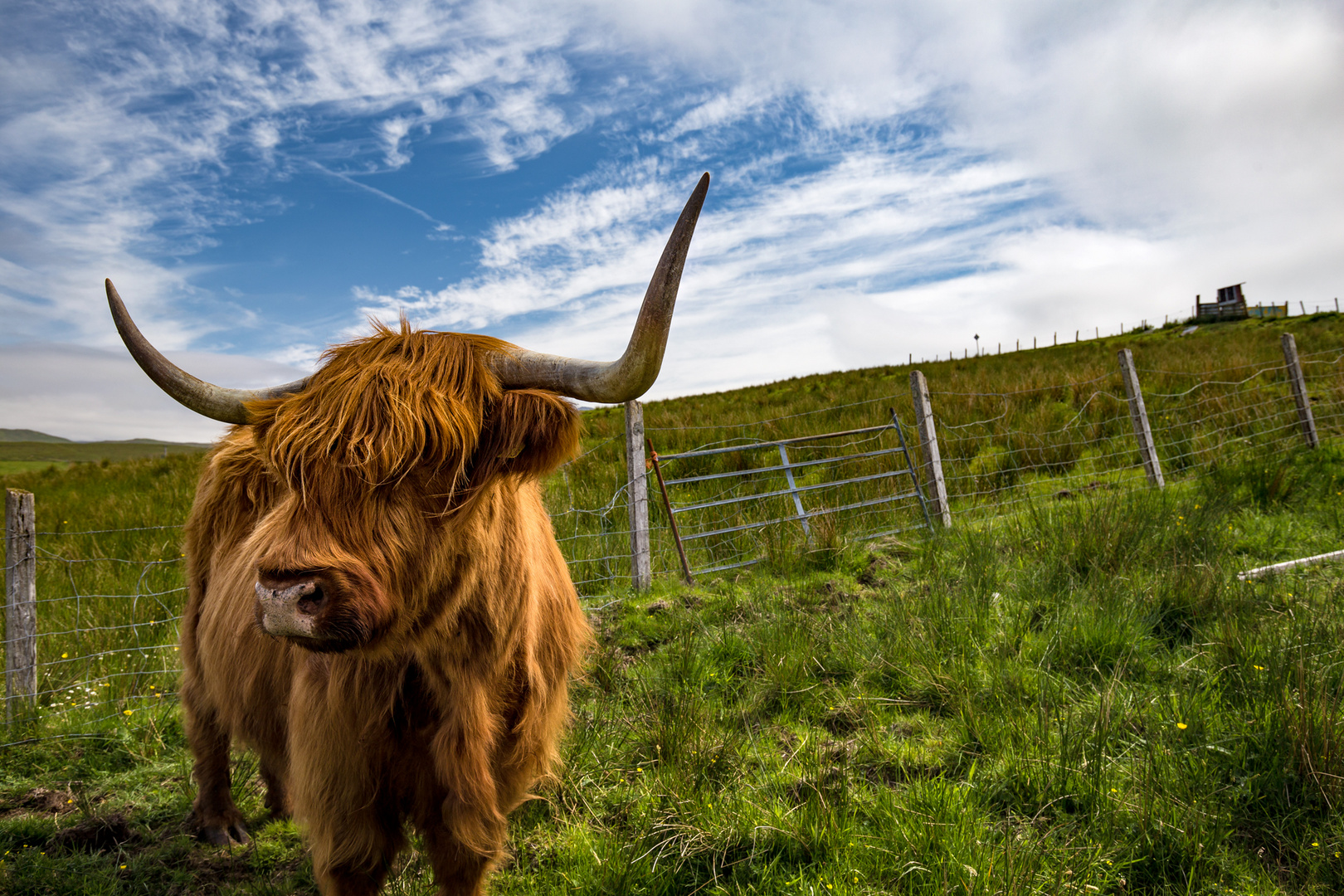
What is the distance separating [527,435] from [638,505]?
4054 mm

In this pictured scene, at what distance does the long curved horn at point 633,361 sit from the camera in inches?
57.1

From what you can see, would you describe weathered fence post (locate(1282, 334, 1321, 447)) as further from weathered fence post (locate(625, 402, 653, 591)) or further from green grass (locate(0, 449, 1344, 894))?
weathered fence post (locate(625, 402, 653, 591))

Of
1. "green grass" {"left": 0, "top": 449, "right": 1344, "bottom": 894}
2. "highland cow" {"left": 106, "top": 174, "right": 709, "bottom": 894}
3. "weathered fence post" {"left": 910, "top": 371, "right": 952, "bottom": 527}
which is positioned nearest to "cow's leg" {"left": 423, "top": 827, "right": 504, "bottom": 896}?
"highland cow" {"left": 106, "top": 174, "right": 709, "bottom": 894}

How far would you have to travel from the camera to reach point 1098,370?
41.0ft

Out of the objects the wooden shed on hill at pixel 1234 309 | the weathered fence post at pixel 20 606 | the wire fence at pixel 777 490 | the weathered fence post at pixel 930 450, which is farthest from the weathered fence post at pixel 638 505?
the wooden shed on hill at pixel 1234 309

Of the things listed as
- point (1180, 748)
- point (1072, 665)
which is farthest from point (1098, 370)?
point (1180, 748)

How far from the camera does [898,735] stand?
119 inches

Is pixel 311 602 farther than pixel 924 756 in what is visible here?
No

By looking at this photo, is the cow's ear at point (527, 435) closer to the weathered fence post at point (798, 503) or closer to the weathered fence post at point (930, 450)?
the weathered fence post at point (798, 503)

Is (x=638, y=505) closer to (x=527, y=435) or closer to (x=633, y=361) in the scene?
(x=527, y=435)

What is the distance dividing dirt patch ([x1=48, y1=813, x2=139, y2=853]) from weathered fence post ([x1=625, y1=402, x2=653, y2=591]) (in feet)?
11.3

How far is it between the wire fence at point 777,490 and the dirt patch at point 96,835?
3.69 feet

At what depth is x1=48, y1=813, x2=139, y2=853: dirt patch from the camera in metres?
2.94

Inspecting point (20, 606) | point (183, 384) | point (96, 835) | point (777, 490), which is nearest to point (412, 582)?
point (183, 384)
